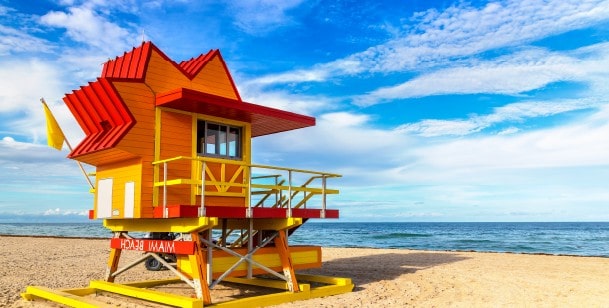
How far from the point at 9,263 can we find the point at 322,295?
16.7m

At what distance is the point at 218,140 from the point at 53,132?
Answer: 423 cm

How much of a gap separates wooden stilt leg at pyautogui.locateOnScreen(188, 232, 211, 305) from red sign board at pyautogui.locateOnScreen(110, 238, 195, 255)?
139mm

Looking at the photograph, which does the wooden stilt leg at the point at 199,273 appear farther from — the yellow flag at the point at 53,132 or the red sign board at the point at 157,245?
the yellow flag at the point at 53,132

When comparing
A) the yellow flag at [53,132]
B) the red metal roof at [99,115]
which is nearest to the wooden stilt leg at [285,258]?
the red metal roof at [99,115]

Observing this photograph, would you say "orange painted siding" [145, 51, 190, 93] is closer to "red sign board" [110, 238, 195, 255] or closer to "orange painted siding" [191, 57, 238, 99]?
"orange painted siding" [191, 57, 238, 99]

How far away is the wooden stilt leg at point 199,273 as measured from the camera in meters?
10.6

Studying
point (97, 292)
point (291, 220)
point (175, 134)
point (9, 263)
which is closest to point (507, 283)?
point (291, 220)

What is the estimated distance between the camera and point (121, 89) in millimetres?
11773

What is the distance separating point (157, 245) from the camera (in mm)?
11719

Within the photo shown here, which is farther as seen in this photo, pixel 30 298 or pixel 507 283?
pixel 507 283

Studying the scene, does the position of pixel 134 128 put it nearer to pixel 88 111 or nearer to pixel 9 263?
pixel 88 111

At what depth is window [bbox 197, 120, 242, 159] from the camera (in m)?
13.0

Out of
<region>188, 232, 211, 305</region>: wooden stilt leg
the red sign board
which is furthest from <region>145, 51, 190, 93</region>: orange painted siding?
<region>188, 232, 211, 305</region>: wooden stilt leg

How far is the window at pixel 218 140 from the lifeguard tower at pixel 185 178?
0.03m
